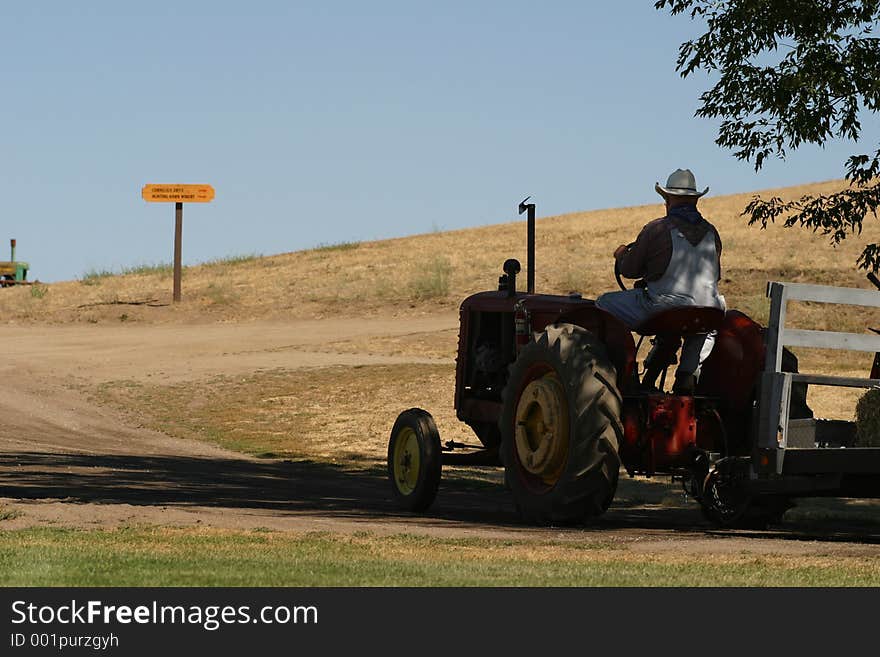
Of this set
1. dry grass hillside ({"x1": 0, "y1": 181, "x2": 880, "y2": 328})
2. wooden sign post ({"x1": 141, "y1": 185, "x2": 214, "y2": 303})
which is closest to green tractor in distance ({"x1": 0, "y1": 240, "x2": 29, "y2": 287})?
dry grass hillside ({"x1": 0, "y1": 181, "x2": 880, "y2": 328})

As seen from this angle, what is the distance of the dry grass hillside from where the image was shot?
3872 centimetres

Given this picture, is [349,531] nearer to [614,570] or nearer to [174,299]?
[614,570]

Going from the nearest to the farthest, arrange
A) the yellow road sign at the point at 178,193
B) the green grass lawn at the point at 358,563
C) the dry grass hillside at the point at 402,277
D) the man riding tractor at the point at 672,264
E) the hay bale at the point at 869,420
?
the green grass lawn at the point at 358,563
the hay bale at the point at 869,420
the man riding tractor at the point at 672,264
the dry grass hillside at the point at 402,277
the yellow road sign at the point at 178,193

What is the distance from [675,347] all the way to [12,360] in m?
21.0

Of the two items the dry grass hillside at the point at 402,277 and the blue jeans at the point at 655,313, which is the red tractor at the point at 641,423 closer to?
the blue jeans at the point at 655,313

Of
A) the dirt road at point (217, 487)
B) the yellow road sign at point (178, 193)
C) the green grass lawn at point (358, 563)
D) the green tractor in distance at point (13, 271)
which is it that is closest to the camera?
the green grass lawn at point (358, 563)

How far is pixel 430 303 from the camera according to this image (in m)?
38.5

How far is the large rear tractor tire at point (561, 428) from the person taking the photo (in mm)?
10406

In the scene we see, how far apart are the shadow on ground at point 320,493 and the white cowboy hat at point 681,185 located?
246cm

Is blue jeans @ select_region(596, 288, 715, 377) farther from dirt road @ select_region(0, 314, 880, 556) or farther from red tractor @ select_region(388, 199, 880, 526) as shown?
dirt road @ select_region(0, 314, 880, 556)

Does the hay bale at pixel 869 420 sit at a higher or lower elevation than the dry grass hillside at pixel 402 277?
lower

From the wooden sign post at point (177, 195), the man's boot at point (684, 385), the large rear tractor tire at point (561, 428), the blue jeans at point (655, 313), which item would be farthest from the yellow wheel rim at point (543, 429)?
the wooden sign post at point (177, 195)

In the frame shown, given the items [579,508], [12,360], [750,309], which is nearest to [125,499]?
[579,508]

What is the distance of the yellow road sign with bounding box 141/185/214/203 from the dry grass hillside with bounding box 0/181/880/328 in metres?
2.65
